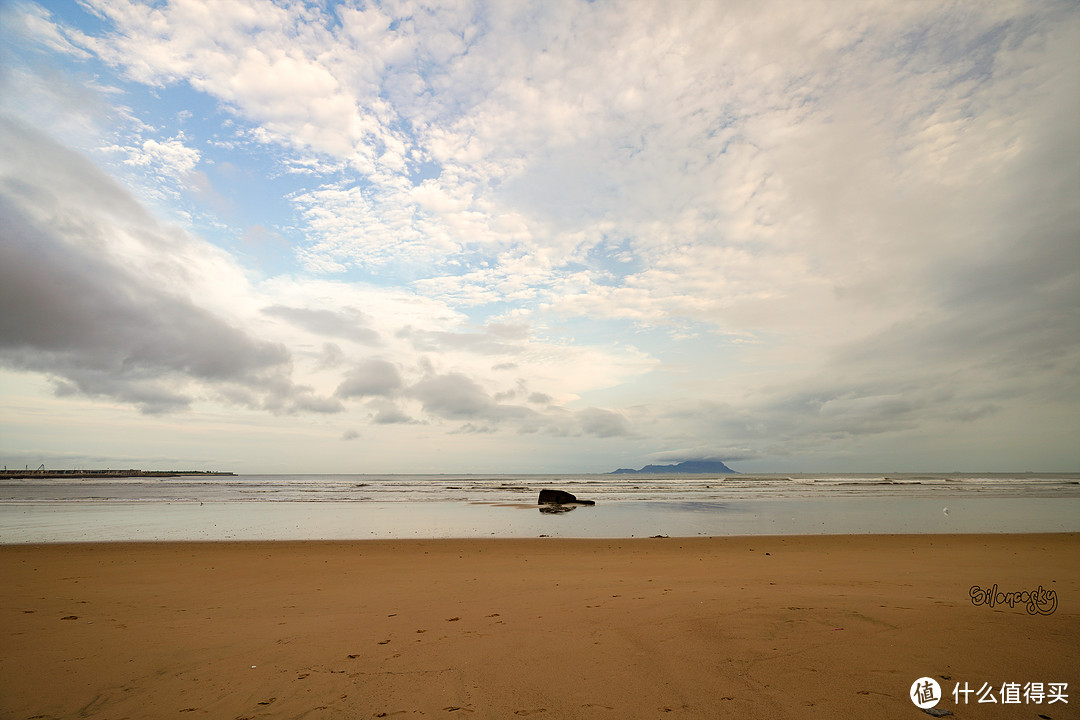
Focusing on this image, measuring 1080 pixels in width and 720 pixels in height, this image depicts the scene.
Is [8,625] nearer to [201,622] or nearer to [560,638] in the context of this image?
[201,622]

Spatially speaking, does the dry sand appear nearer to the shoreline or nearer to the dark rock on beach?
the shoreline

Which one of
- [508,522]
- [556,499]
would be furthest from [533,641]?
[556,499]

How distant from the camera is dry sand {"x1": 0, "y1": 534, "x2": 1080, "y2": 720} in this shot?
4.43m

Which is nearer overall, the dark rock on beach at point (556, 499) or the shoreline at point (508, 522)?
the shoreline at point (508, 522)

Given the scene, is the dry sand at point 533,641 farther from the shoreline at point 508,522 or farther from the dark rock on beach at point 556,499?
the dark rock on beach at point 556,499

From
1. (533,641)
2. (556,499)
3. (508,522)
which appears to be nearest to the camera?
(533,641)

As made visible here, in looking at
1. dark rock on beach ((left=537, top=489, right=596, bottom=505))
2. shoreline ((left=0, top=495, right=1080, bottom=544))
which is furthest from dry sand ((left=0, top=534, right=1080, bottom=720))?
dark rock on beach ((left=537, top=489, right=596, bottom=505))

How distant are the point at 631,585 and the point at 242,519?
2348 cm

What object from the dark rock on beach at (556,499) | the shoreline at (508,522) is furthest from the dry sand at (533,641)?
the dark rock on beach at (556,499)

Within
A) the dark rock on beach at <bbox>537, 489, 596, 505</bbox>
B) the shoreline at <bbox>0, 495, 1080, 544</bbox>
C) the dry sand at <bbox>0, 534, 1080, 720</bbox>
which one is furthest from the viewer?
the dark rock on beach at <bbox>537, 489, 596, 505</bbox>

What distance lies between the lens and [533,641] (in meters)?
5.86

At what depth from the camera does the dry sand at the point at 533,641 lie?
4.43 m

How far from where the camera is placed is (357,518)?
25.6 meters

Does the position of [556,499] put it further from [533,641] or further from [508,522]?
[533,641]
